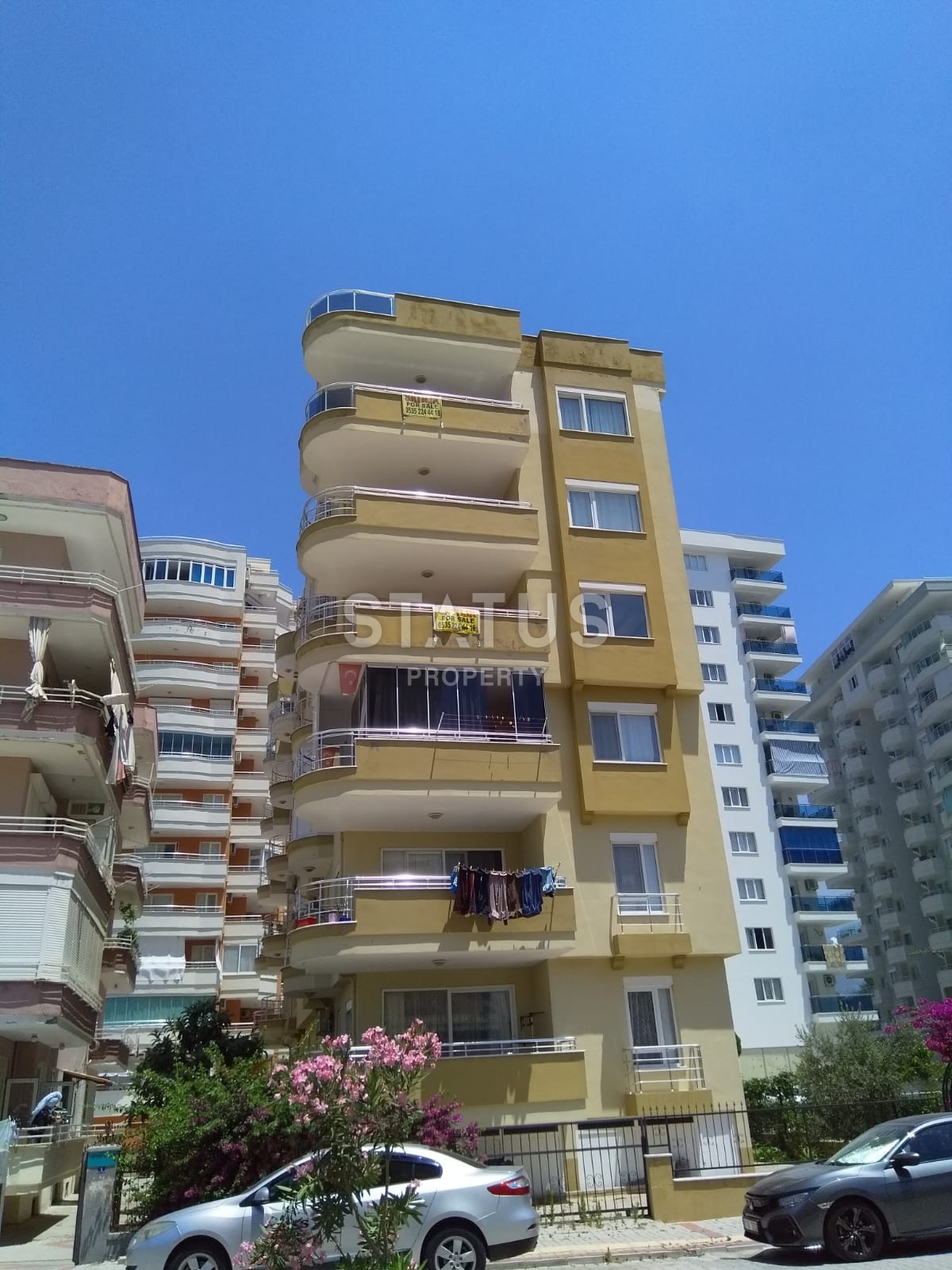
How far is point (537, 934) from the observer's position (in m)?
21.1

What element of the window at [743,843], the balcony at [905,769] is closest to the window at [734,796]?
the window at [743,843]

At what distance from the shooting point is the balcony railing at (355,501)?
2434 cm

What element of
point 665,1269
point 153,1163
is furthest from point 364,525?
point 665,1269

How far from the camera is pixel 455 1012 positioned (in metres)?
22.3

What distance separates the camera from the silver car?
11680 millimetres

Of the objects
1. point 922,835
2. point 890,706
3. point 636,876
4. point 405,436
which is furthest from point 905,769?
point 405,436

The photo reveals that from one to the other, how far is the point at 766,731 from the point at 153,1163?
49301 mm

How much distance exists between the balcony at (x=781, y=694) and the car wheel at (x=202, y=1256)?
52.0 m

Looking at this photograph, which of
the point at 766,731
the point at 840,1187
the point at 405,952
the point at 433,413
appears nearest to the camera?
the point at 840,1187

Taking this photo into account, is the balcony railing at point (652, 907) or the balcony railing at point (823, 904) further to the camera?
the balcony railing at point (823, 904)

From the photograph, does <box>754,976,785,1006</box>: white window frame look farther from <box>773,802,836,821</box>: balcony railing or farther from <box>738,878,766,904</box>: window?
<box>773,802,836,821</box>: balcony railing

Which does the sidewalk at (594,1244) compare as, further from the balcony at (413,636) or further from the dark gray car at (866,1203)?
the balcony at (413,636)

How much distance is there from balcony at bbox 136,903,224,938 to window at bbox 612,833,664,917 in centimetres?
2920

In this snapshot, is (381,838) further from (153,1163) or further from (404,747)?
(153,1163)
